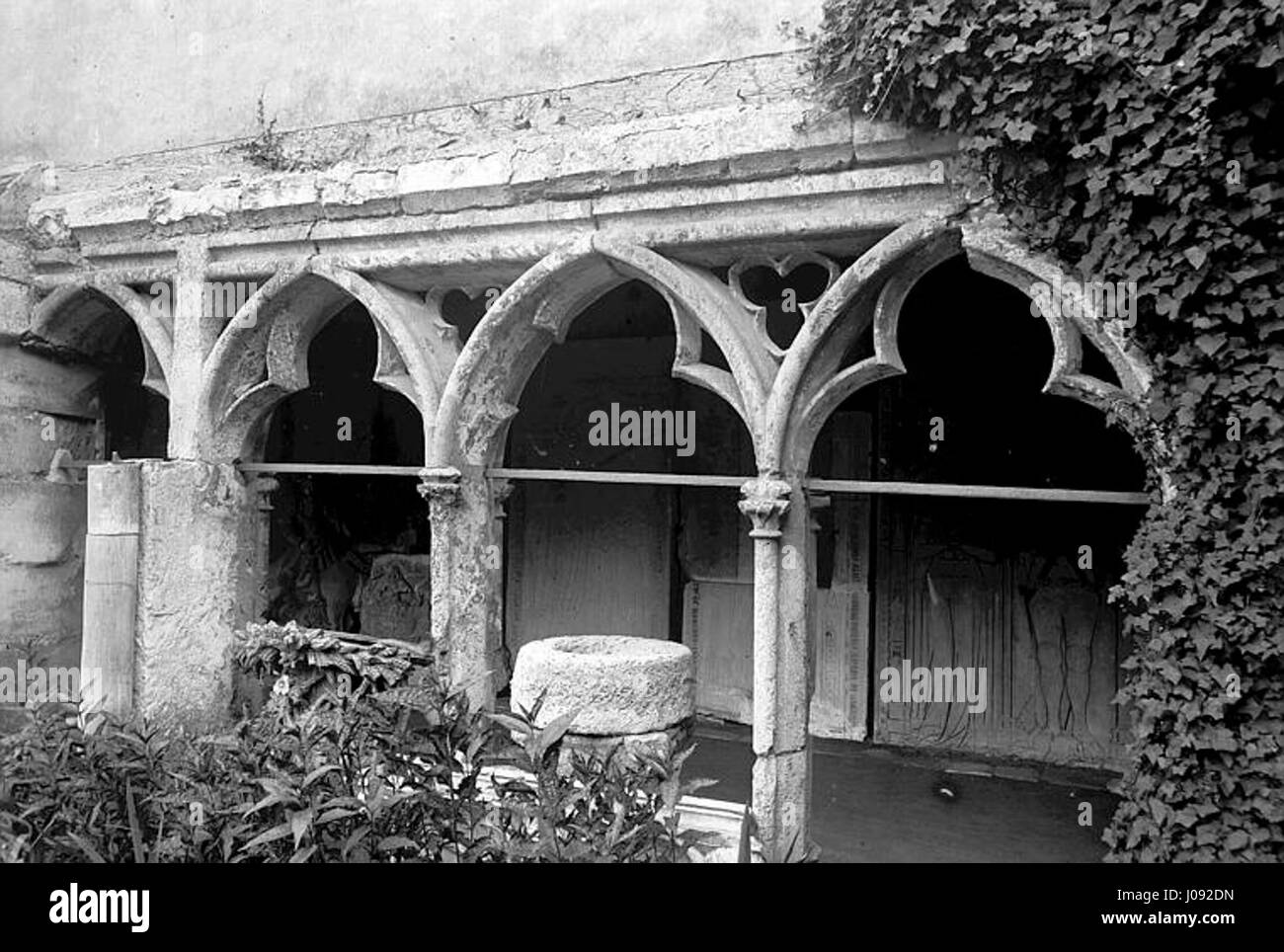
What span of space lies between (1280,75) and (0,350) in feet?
21.5

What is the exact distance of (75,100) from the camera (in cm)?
662

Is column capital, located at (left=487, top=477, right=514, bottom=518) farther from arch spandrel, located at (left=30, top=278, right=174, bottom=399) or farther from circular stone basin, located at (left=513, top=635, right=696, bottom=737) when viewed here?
arch spandrel, located at (left=30, top=278, right=174, bottom=399)

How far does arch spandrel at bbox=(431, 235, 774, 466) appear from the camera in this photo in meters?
4.71

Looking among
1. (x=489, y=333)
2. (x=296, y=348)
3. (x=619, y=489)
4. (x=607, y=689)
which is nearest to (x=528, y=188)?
(x=489, y=333)

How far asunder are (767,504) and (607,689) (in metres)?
1.03

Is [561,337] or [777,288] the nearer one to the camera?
[561,337]

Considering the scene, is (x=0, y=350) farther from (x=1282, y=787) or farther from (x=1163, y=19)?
(x=1282, y=787)

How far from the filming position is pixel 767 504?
4523mm

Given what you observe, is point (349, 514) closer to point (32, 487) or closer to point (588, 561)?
point (588, 561)

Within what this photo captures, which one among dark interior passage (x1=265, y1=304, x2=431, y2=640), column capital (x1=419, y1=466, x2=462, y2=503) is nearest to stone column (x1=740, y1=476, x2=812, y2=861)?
column capital (x1=419, y1=466, x2=462, y2=503)

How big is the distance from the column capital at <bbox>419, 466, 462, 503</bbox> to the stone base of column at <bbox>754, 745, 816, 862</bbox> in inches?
76.1

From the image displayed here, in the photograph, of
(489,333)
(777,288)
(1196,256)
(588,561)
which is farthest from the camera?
(588,561)
